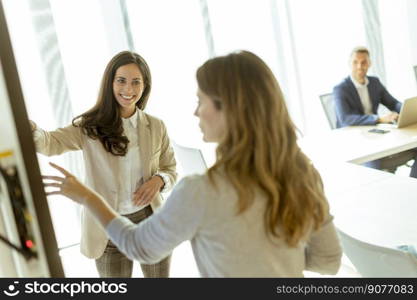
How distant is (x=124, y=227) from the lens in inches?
37.9

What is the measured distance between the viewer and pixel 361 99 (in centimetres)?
372

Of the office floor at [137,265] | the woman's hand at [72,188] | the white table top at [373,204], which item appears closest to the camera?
the woman's hand at [72,188]

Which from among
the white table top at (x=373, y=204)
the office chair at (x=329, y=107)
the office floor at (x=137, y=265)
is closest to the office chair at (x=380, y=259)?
the white table top at (x=373, y=204)

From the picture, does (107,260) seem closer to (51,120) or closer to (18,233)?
(18,233)

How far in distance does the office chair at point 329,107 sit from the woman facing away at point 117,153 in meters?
2.30

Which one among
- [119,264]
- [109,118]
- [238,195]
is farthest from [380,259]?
[109,118]

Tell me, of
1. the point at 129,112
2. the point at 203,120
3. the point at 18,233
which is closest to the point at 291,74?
the point at 129,112

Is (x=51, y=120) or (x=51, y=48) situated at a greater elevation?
(x=51, y=48)

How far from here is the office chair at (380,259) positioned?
1.20 meters

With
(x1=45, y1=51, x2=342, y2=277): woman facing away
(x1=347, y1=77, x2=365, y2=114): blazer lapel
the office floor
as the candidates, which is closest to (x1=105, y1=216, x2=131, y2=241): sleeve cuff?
(x1=45, y1=51, x2=342, y2=277): woman facing away

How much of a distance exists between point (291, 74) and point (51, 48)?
2277mm

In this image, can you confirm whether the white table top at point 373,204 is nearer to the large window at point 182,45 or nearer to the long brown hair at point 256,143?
the long brown hair at point 256,143

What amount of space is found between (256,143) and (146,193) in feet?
3.08

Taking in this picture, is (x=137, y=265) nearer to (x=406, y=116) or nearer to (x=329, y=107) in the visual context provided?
(x=329, y=107)
